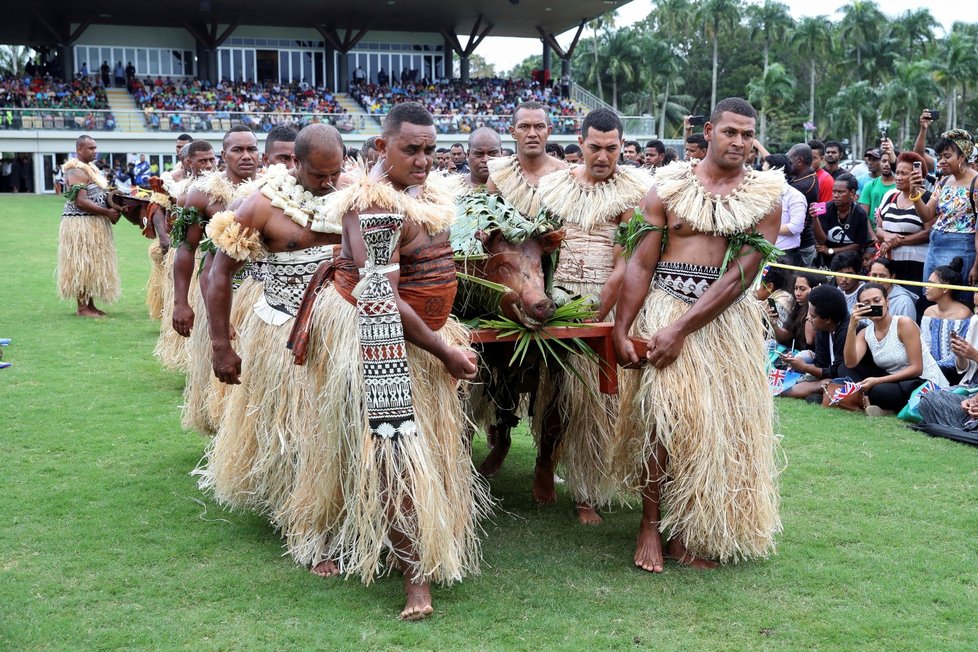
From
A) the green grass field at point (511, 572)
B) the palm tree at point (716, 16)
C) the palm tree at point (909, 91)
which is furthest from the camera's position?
the palm tree at point (716, 16)

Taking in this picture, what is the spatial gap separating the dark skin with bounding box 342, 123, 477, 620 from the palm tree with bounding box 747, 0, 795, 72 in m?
62.9

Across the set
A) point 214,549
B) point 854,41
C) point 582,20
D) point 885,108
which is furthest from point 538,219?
point 854,41

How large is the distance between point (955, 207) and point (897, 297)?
1.00 metres

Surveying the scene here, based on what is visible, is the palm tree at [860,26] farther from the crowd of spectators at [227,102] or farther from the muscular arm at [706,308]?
the muscular arm at [706,308]

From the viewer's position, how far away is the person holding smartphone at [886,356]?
7.18 metres

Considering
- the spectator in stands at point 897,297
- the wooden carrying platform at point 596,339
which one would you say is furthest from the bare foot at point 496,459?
the spectator in stands at point 897,297

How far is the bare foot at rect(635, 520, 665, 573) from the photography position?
4.44m

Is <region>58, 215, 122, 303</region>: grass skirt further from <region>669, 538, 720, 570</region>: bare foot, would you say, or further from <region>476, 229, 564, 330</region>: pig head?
<region>669, 538, 720, 570</region>: bare foot

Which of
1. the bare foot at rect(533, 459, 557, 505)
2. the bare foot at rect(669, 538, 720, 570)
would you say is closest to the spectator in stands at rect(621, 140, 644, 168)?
the bare foot at rect(533, 459, 557, 505)

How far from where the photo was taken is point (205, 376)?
6102 millimetres

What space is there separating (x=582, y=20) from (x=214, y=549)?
47.0 meters

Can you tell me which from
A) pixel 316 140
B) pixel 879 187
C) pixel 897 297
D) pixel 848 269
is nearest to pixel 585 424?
pixel 316 140

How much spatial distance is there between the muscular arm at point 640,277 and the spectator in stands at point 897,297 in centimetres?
Result: 376

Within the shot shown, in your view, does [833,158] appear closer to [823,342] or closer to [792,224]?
[792,224]
